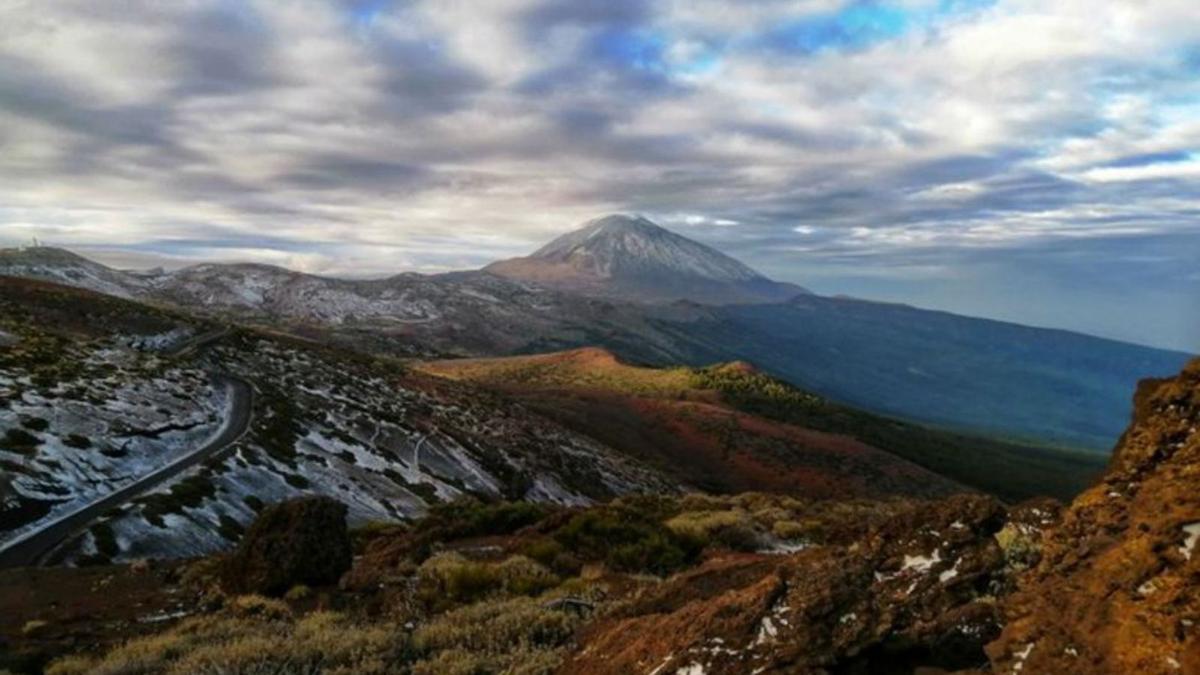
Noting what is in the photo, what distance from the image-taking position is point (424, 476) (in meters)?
44.5

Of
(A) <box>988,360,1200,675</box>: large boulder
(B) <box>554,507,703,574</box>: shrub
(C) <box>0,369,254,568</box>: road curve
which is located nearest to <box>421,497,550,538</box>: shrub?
→ (B) <box>554,507,703,574</box>: shrub

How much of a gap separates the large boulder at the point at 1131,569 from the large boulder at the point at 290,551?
1419 cm

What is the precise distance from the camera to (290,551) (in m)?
15.9

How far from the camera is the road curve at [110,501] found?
21.5m

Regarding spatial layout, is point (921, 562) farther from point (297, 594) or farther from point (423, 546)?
point (423, 546)

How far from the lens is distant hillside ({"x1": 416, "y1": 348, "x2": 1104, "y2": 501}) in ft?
295

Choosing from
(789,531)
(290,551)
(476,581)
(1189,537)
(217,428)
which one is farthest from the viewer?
(217,428)

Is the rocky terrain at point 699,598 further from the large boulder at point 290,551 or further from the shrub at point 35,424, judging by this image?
the shrub at point 35,424

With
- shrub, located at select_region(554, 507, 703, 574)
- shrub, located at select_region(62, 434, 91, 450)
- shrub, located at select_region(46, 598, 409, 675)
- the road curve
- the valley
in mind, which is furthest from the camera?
shrub, located at select_region(62, 434, 91, 450)

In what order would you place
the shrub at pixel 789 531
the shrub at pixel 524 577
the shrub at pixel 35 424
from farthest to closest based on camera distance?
the shrub at pixel 35 424, the shrub at pixel 789 531, the shrub at pixel 524 577

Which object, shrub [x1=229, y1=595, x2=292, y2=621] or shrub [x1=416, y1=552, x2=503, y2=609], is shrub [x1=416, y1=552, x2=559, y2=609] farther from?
shrub [x1=229, y1=595, x2=292, y2=621]

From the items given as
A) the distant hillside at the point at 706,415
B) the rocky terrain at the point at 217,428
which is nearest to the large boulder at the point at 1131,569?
the rocky terrain at the point at 217,428

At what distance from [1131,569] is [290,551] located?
1539 centimetres

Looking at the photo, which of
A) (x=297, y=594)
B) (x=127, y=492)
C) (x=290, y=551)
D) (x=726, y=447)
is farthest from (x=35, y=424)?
(x=726, y=447)
